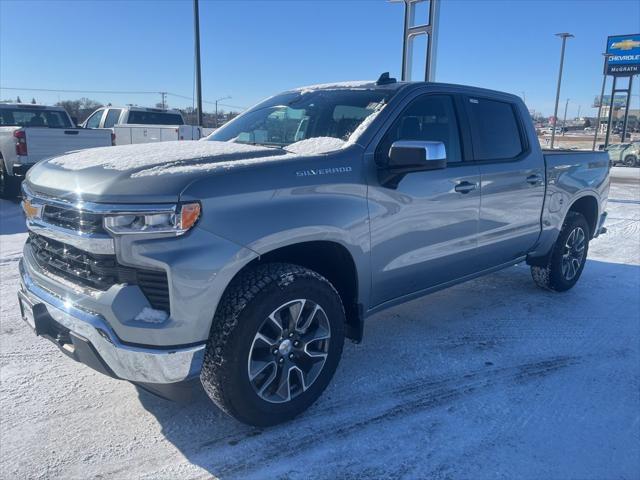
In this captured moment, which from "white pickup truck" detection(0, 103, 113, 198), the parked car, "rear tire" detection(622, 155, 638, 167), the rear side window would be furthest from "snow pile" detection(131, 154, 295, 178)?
"rear tire" detection(622, 155, 638, 167)

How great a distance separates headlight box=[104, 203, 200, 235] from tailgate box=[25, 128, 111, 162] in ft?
26.1

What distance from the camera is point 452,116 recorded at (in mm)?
3947

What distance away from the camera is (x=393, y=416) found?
303 centimetres

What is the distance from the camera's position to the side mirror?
302 cm

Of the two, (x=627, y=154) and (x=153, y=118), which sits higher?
(x=153, y=118)

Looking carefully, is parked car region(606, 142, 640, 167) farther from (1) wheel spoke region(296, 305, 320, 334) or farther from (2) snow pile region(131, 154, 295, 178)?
(2) snow pile region(131, 154, 295, 178)

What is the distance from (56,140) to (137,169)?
27.3 feet

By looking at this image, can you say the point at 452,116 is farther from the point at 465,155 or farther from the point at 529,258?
the point at 529,258

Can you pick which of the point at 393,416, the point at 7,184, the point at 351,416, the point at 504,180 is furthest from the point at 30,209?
the point at 7,184

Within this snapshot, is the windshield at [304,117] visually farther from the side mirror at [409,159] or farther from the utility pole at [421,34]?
the utility pole at [421,34]

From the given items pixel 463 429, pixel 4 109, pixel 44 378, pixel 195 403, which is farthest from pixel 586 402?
pixel 4 109

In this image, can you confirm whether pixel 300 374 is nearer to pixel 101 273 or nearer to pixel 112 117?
pixel 101 273

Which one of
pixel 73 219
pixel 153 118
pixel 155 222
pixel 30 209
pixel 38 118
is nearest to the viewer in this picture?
pixel 155 222

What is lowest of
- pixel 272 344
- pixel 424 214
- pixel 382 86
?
pixel 272 344
